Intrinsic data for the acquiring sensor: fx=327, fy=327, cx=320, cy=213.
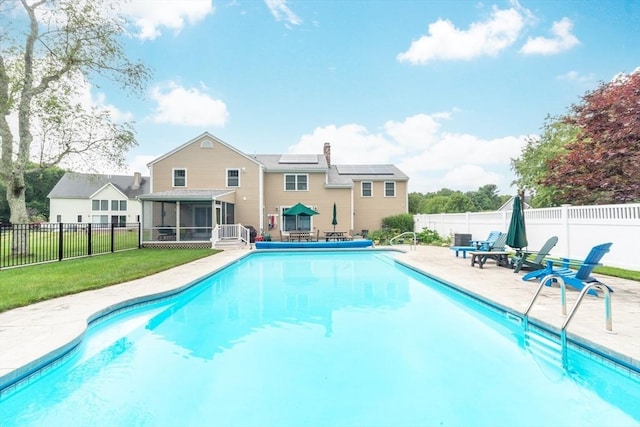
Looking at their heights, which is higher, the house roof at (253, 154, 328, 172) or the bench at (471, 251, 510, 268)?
the house roof at (253, 154, 328, 172)

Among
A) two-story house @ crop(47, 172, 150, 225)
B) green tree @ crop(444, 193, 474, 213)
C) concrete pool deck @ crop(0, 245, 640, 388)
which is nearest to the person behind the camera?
concrete pool deck @ crop(0, 245, 640, 388)

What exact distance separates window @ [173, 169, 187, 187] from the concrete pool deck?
1335 cm

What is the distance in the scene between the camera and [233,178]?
21812 mm

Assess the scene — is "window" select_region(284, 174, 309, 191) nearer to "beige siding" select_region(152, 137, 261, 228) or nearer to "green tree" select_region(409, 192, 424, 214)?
"beige siding" select_region(152, 137, 261, 228)

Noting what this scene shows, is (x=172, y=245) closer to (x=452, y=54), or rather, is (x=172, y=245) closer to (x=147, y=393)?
(x=147, y=393)

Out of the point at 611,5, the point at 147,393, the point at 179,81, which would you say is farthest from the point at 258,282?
the point at 611,5

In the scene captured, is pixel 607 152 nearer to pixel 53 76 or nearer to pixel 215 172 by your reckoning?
pixel 215 172

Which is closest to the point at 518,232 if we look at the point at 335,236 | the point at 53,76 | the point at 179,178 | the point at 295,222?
the point at 335,236

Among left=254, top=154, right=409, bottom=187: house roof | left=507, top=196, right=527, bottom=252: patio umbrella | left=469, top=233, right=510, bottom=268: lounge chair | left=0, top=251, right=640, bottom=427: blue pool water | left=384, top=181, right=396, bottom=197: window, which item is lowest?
left=0, top=251, right=640, bottom=427: blue pool water

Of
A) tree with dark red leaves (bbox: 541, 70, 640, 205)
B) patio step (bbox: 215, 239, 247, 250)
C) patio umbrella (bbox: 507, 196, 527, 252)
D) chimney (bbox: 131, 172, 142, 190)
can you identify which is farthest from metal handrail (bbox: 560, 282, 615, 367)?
chimney (bbox: 131, 172, 142, 190)

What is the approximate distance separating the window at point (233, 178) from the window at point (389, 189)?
441 inches

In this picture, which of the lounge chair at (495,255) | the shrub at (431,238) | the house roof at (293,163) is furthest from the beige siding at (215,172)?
the lounge chair at (495,255)

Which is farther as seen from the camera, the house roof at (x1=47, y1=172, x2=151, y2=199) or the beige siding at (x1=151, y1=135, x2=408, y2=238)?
the house roof at (x1=47, y1=172, x2=151, y2=199)

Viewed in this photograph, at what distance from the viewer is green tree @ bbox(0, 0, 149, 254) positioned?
1356 cm
